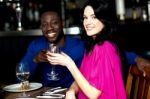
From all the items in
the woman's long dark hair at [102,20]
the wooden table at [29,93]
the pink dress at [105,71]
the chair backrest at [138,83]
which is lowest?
the wooden table at [29,93]

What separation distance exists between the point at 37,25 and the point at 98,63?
3788 millimetres

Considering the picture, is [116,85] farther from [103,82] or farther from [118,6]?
[118,6]

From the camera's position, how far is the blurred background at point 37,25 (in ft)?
11.5

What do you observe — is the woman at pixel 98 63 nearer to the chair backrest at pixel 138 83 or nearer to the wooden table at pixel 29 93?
the chair backrest at pixel 138 83

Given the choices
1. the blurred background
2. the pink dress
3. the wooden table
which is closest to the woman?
the pink dress

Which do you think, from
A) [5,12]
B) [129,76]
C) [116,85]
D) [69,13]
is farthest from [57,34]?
[69,13]

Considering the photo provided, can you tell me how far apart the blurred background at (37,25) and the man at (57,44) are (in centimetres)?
37

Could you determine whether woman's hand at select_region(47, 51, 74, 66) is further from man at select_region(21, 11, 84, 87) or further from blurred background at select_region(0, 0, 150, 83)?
blurred background at select_region(0, 0, 150, 83)

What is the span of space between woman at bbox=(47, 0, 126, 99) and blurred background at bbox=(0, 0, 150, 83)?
3.97 ft

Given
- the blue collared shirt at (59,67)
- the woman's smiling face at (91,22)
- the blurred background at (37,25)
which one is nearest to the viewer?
the woman's smiling face at (91,22)

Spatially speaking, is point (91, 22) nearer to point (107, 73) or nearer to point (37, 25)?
point (107, 73)

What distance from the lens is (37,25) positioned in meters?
5.11

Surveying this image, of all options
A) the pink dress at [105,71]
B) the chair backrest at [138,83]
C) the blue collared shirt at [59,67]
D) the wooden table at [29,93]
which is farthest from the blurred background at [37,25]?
the pink dress at [105,71]

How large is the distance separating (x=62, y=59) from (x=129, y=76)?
42 centimetres
